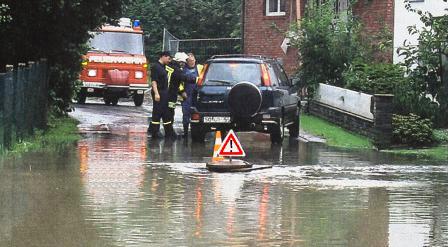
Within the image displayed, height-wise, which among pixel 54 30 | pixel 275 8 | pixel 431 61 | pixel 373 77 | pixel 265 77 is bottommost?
pixel 373 77

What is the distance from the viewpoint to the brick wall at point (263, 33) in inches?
1592

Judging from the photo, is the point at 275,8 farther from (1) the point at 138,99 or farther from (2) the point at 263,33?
(1) the point at 138,99

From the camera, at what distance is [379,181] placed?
553 inches

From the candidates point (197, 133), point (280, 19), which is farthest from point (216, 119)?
point (280, 19)

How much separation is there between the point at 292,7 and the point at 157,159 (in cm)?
2417

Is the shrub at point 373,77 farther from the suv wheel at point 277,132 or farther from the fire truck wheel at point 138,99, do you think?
the fire truck wheel at point 138,99

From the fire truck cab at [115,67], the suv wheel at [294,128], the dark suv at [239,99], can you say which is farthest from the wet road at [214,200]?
the fire truck cab at [115,67]

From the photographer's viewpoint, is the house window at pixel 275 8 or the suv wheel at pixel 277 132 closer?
the suv wheel at pixel 277 132

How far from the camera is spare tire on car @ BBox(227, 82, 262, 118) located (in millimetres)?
18891

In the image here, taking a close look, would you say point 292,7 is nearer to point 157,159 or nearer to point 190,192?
point 157,159

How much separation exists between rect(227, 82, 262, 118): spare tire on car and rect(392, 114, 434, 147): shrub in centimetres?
284

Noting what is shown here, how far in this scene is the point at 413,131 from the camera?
19.5m

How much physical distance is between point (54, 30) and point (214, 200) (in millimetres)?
9790

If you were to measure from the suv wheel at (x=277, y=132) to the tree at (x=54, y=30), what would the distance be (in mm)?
4421
